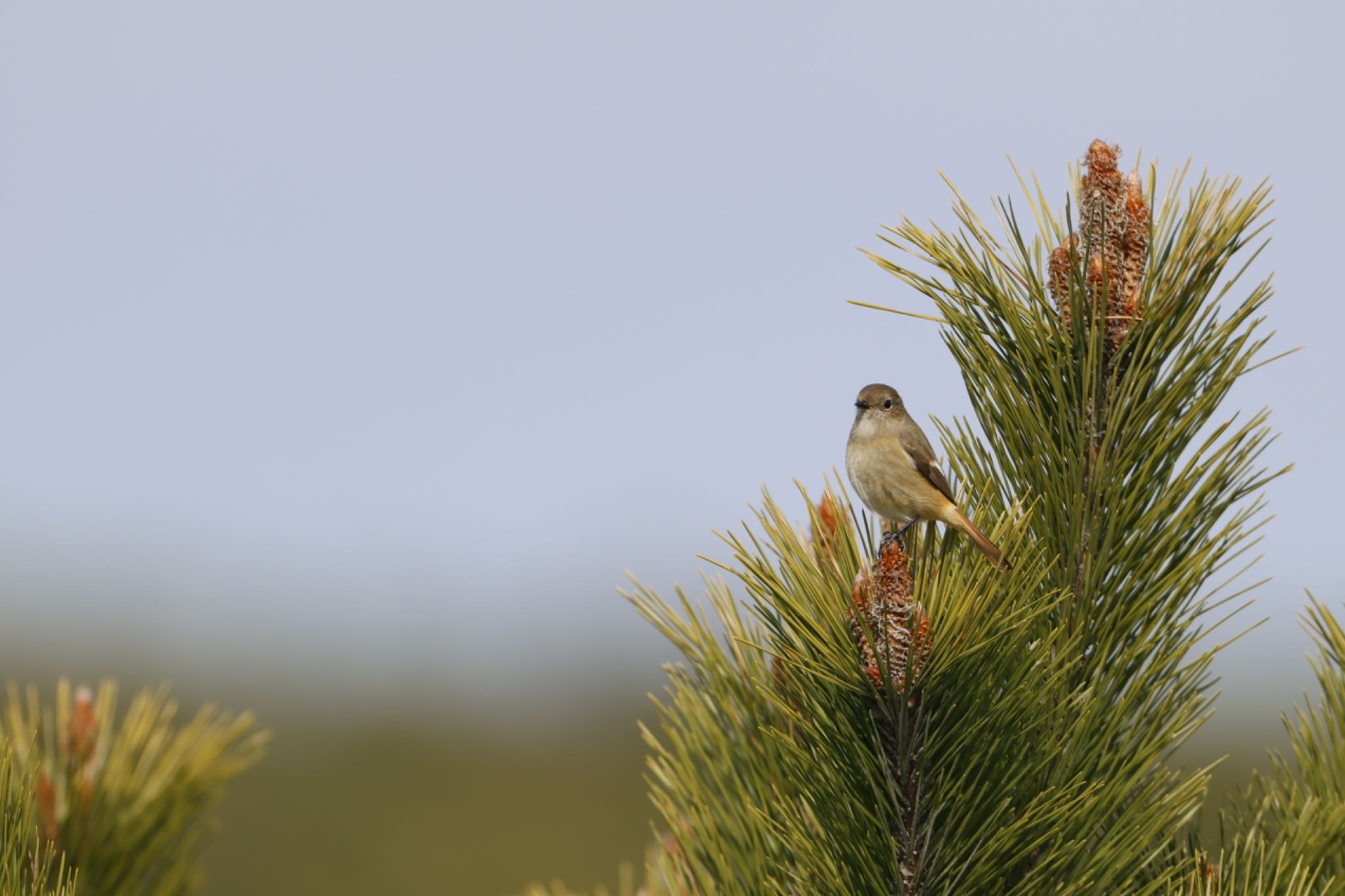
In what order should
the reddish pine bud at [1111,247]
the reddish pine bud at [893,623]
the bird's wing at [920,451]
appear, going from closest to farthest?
the reddish pine bud at [893,623], the reddish pine bud at [1111,247], the bird's wing at [920,451]

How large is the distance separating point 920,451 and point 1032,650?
67.1 inches

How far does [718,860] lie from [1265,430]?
115 cm

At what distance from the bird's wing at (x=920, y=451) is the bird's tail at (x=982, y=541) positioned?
0.36 metres

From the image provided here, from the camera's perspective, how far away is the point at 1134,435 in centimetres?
201

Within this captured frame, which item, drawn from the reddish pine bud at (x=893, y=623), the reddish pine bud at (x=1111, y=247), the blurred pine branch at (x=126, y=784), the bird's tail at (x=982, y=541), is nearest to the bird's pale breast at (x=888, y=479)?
the bird's tail at (x=982, y=541)

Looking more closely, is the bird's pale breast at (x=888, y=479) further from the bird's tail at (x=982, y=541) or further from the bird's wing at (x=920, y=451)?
the bird's tail at (x=982, y=541)

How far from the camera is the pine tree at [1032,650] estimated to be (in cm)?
175

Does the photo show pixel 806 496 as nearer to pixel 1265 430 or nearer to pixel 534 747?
pixel 1265 430

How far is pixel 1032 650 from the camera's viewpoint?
1.74 m

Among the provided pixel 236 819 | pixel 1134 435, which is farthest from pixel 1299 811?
pixel 236 819

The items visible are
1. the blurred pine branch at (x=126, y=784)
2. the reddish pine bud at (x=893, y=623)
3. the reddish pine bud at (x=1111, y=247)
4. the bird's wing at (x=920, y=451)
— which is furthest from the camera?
the bird's wing at (x=920, y=451)

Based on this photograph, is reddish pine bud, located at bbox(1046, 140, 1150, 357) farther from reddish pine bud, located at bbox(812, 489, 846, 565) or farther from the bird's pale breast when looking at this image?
the bird's pale breast

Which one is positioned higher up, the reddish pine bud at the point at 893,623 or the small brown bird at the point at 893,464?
Result: the small brown bird at the point at 893,464

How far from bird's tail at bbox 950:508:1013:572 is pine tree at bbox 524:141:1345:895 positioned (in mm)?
20
